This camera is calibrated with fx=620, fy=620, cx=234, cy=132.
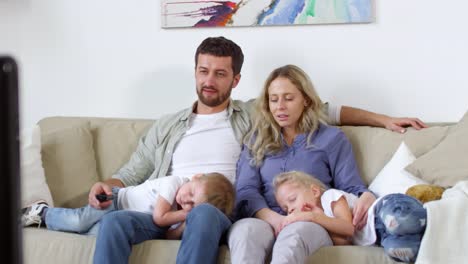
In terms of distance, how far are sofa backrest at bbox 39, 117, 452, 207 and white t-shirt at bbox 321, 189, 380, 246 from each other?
0.35m

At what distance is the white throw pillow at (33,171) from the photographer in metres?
2.42

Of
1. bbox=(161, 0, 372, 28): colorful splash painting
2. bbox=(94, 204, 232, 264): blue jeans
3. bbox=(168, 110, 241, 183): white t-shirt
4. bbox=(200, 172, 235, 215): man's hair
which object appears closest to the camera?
bbox=(94, 204, 232, 264): blue jeans

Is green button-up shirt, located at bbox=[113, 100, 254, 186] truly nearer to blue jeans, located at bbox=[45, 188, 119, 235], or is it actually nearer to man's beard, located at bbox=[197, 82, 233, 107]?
man's beard, located at bbox=[197, 82, 233, 107]

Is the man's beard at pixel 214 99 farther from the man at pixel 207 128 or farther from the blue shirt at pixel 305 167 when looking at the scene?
the blue shirt at pixel 305 167

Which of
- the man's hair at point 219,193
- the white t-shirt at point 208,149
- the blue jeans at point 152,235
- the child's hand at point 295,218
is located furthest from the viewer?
the white t-shirt at point 208,149

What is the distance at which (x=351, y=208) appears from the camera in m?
2.09

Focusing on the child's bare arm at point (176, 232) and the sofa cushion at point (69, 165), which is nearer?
the child's bare arm at point (176, 232)

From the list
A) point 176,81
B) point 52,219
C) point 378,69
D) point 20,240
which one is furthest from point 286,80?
point 20,240

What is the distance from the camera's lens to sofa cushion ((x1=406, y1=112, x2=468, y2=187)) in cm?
212

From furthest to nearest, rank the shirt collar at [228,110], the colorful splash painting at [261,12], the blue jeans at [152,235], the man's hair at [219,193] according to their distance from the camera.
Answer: the colorful splash painting at [261,12] → the shirt collar at [228,110] → the man's hair at [219,193] → the blue jeans at [152,235]

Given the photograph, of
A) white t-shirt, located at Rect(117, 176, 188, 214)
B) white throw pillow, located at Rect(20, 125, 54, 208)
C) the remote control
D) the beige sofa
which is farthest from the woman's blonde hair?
white throw pillow, located at Rect(20, 125, 54, 208)

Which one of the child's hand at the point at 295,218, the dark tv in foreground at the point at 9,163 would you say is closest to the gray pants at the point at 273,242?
the child's hand at the point at 295,218

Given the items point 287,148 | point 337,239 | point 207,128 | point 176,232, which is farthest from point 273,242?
point 207,128

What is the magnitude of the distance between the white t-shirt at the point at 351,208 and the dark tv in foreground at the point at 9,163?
5.37ft
